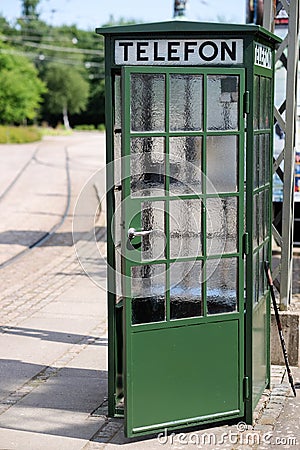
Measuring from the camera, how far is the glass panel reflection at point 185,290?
19.3 feet

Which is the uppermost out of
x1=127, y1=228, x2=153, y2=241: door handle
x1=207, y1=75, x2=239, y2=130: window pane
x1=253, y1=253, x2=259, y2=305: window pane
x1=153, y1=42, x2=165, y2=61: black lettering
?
x1=153, y1=42, x2=165, y2=61: black lettering

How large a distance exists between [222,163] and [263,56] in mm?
1015

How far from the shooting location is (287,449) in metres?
5.80

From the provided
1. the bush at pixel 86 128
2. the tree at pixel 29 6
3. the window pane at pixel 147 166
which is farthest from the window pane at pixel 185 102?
the tree at pixel 29 6

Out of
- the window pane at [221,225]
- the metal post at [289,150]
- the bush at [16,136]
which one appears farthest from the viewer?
the bush at [16,136]

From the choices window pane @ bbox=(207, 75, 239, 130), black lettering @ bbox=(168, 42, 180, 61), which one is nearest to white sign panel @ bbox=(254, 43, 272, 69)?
window pane @ bbox=(207, 75, 239, 130)

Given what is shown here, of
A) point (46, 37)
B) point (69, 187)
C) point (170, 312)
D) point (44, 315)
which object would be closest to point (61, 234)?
point (44, 315)

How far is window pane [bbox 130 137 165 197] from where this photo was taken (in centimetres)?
575

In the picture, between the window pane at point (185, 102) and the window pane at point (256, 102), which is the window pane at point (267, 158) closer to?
the window pane at point (256, 102)

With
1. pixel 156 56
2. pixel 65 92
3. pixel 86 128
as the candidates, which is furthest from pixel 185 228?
pixel 65 92

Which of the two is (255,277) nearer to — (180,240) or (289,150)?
→ (180,240)

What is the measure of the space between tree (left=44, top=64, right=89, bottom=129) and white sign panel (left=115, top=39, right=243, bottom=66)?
95.0 meters

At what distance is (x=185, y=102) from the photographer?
18.9ft

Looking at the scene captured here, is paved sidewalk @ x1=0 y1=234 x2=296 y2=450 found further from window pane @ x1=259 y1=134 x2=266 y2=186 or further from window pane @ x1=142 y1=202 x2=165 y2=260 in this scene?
window pane @ x1=259 y1=134 x2=266 y2=186
